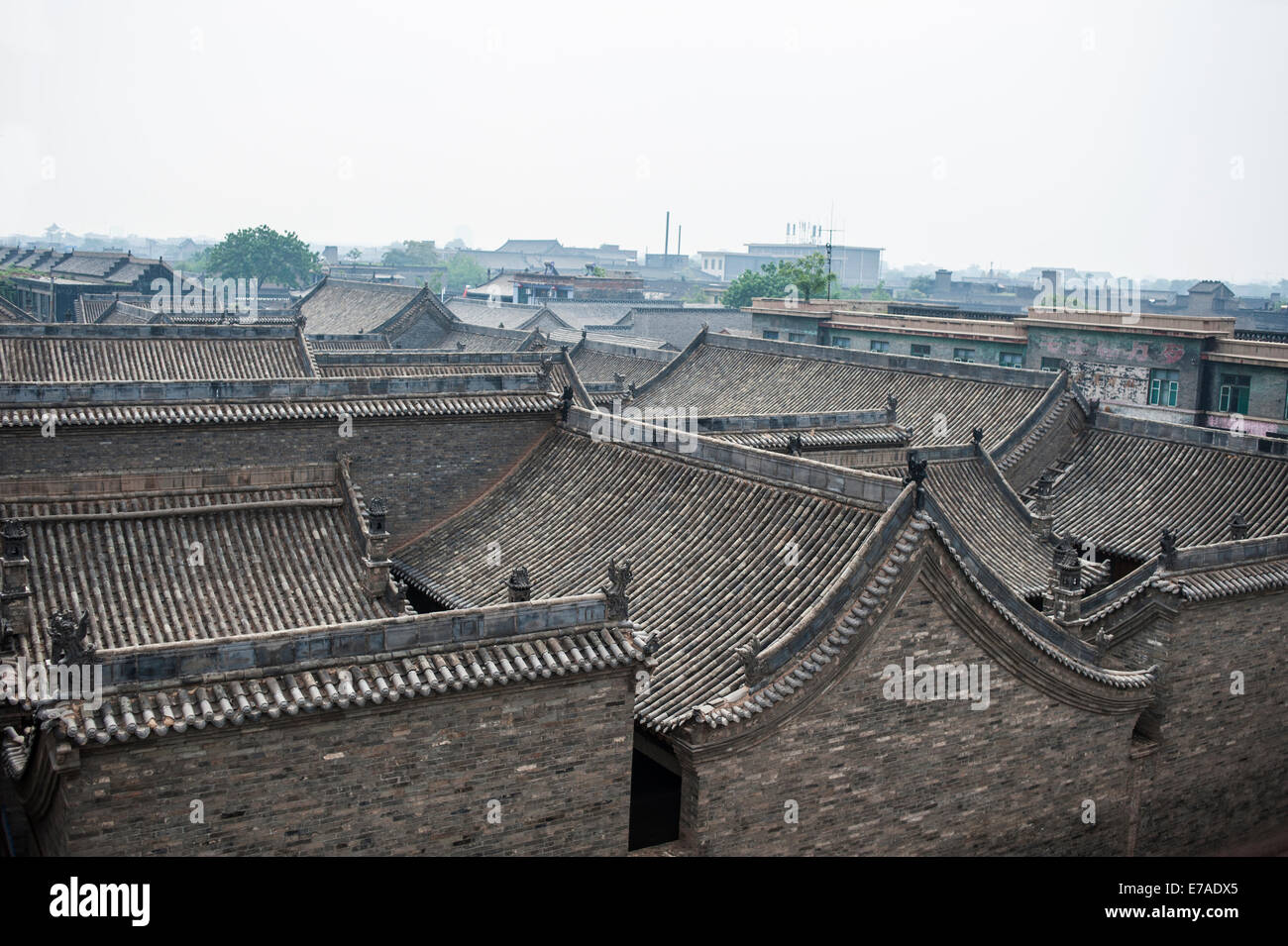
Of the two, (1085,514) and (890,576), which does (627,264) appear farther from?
(890,576)

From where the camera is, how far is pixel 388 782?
40.5 feet

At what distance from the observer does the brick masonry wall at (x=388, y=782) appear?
1112 centimetres

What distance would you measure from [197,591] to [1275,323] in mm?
86931

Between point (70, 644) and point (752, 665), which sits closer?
point (70, 644)

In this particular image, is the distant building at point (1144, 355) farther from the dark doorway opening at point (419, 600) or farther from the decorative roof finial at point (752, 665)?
the decorative roof finial at point (752, 665)

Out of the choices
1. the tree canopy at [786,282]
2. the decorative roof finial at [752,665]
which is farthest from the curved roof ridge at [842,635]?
the tree canopy at [786,282]

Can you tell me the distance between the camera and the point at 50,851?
38.7ft

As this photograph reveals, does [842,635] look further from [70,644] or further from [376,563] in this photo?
[70,644]

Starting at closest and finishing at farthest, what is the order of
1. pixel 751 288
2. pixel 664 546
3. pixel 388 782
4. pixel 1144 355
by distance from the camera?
pixel 388 782 → pixel 664 546 → pixel 1144 355 → pixel 751 288

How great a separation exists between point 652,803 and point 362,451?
31.7ft

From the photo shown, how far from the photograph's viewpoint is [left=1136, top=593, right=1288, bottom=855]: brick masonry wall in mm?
18281

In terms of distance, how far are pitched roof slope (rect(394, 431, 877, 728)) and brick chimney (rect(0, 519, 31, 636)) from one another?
6.15 m

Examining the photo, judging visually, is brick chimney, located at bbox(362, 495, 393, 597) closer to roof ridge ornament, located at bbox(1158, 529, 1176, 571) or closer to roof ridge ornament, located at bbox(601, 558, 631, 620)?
roof ridge ornament, located at bbox(601, 558, 631, 620)

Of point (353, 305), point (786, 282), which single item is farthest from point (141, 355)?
point (786, 282)
